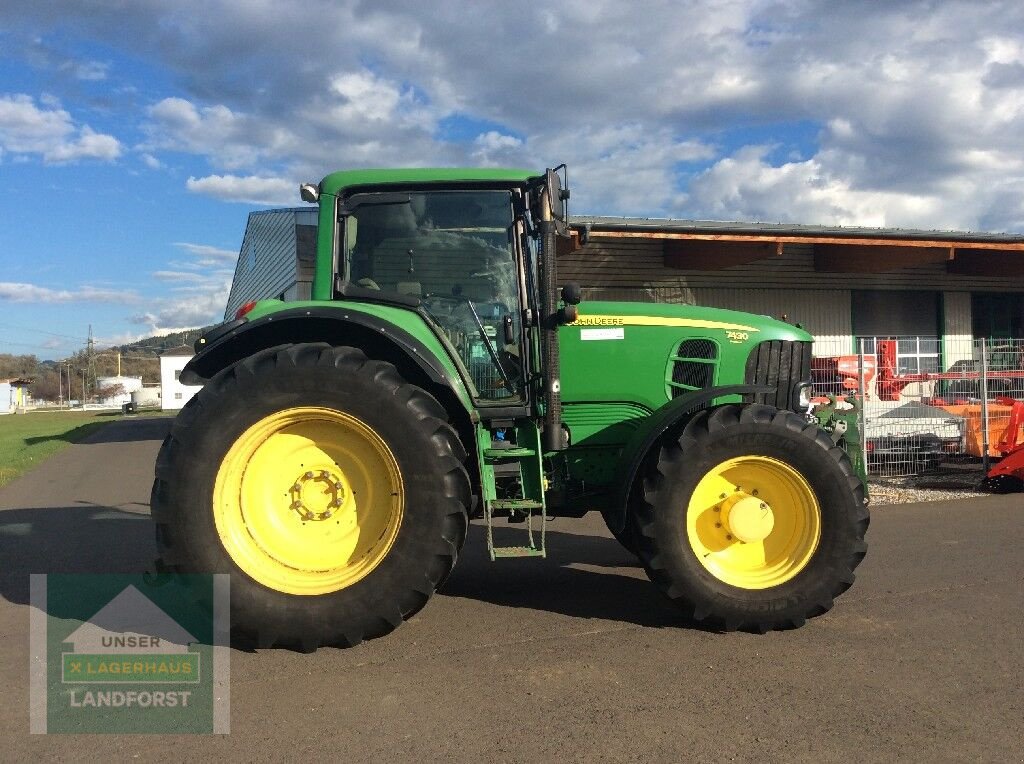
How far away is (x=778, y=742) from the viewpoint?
3092 millimetres

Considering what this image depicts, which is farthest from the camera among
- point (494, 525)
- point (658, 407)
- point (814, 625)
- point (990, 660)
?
point (494, 525)

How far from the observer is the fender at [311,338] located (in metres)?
4.26

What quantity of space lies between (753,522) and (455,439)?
5.50 feet

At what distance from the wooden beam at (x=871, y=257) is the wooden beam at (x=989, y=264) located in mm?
1852

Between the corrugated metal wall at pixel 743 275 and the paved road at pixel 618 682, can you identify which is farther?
the corrugated metal wall at pixel 743 275

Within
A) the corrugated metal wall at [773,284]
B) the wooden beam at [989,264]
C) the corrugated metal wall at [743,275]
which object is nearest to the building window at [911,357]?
the corrugated metal wall at [773,284]

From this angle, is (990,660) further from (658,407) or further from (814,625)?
(658,407)

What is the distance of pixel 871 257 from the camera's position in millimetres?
15984

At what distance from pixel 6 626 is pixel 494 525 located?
3343 millimetres

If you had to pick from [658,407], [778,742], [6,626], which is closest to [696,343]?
[658,407]

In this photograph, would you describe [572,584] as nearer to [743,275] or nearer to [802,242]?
[802,242]

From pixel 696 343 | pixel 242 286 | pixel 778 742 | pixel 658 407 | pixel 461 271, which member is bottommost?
pixel 778 742

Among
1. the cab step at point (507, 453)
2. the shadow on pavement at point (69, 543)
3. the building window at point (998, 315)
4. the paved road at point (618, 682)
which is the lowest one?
the paved road at point (618, 682)

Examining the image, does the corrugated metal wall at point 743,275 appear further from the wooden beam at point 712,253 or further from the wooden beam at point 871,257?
the wooden beam at point 871,257
